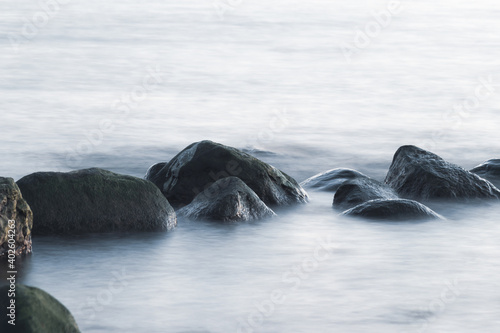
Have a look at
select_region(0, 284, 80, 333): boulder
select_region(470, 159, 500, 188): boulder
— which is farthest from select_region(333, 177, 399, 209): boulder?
select_region(0, 284, 80, 333): boulder

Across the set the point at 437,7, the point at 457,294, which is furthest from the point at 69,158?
the point at 437,7

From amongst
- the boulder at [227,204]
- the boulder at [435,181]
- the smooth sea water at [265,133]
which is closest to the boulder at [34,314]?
the smooth sea water at [265,133]

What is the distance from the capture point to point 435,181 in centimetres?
983

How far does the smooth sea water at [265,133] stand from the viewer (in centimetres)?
666

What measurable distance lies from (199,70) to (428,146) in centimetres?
705

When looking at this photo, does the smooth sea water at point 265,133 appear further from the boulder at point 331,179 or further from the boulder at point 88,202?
the boulder at point 331,179

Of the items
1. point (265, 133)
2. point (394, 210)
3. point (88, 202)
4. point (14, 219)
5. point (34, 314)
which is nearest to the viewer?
point (34, 314)

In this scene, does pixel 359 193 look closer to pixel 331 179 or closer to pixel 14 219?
pixel 331 179

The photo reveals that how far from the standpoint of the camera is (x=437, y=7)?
32.5m

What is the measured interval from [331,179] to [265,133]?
3204mm

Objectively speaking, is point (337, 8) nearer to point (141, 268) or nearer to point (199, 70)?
point (199, 70)

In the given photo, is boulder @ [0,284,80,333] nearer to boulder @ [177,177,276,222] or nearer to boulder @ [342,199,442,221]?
boulder @ [177,177,276,222]

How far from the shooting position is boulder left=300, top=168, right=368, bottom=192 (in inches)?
409

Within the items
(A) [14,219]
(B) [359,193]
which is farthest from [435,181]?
(A) [14,219]
